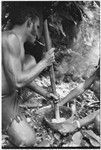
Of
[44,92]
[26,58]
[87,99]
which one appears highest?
[26,58]

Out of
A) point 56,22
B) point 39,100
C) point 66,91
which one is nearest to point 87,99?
point 66,91

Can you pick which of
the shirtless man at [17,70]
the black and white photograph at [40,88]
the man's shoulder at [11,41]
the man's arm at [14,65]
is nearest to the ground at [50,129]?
the black and white photograph at [40,88]

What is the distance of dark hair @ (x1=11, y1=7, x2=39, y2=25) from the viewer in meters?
3.75

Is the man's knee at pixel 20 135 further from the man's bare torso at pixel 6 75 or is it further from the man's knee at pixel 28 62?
the man's knee at pixel 28 62

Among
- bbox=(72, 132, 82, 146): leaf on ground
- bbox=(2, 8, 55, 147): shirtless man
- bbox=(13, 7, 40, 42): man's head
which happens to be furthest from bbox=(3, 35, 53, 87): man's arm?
bbox=(72, 132, 82, 146): leaf on ground

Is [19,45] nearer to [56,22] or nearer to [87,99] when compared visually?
[56,22]

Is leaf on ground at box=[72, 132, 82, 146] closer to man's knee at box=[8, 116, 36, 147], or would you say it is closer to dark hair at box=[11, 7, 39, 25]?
man's knee at box=[8, 116, 36, 147]

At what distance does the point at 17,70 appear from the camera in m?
3.51

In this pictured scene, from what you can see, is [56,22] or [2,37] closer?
[2,37]

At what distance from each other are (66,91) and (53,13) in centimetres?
128

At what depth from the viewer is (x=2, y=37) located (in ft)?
11.7

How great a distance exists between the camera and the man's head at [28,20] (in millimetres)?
3752

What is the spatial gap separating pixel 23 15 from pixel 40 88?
100 centimetres

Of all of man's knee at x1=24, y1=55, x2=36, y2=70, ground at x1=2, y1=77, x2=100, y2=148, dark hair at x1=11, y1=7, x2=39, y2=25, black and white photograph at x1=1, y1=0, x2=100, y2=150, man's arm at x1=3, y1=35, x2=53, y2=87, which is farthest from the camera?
man's knee at x1=24, y1=55, x2=36, y2=70
